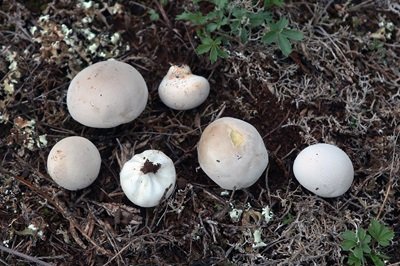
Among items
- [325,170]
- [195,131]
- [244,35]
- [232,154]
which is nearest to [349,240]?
[325,170]

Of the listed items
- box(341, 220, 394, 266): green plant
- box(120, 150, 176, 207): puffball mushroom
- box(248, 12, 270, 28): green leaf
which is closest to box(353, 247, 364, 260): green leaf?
box(341, 220, 394, 266): green plant

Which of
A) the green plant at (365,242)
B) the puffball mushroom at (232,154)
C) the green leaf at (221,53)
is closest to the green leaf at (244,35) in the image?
the green leaf at (221,53)

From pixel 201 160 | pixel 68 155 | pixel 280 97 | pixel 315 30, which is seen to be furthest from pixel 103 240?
pixel 315 30

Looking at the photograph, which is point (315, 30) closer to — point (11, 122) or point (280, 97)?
point (280, 97)

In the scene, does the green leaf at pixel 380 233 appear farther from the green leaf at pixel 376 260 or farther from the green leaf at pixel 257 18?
the green leaf at pixel 257 18

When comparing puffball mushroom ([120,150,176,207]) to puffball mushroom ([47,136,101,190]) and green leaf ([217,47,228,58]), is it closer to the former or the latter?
puffball mushroom ([47,136,101,190])

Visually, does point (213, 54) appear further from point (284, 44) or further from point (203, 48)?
point (284, 44)
